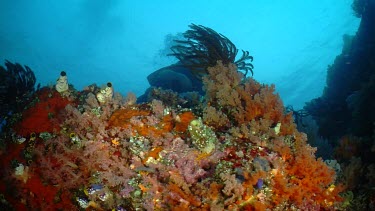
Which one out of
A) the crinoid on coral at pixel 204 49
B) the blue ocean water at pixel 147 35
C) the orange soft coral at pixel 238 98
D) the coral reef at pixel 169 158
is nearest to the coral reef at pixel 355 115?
the coral reef at pixel 169 158

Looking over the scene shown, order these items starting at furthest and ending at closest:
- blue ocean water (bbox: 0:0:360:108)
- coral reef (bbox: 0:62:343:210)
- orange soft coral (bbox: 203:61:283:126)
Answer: blue ocean water (bbox: 0:0:360:108) < orange soft coral (bbox: 203:61:283:126) < coral reef (bbox: 0:62:343:210)

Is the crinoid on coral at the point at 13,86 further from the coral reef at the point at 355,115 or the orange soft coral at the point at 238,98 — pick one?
the coral reef at the point at 355,115

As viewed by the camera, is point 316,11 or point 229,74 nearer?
point 229,74

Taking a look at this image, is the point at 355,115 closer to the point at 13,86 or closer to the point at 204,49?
the point at 204,49

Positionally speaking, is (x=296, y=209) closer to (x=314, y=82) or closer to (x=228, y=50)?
(x=228, y=50)

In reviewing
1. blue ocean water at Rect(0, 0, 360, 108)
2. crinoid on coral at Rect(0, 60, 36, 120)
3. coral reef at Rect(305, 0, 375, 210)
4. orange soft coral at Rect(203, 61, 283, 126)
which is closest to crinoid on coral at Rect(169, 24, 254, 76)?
orange soft coral at Rect(203, 61, 283, 126)

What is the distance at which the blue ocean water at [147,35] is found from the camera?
49.8 m

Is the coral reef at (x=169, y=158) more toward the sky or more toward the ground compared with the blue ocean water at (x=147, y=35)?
more toward the ground

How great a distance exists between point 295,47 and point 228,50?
5790 centimetres

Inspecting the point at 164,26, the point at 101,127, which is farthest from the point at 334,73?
the point at 164,26

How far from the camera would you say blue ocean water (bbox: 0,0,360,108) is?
4978 centimetres

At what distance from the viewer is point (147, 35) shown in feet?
215

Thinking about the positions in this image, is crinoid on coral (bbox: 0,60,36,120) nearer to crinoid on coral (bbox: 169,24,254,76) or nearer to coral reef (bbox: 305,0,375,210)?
crinoid on coral (bbox: 169,24,254,76)

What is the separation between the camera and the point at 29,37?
53.2 m
